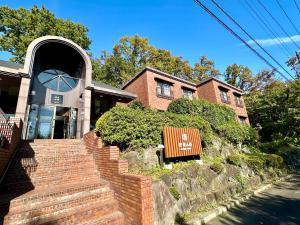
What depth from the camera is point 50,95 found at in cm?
1214

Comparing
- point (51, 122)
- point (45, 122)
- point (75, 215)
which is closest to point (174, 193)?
point (75, 215)

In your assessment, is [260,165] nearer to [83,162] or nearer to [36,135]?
[83,162]

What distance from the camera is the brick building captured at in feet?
53.2

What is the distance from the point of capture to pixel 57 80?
1291 cm

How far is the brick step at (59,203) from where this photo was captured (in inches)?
169

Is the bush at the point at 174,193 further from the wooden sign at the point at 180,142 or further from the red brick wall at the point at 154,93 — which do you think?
the red brick wall at the point at 154,93

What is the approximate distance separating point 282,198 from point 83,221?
838 cm

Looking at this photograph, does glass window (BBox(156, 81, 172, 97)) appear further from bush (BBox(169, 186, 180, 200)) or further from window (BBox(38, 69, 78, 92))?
bush (BBox(169, 186, 180, 200))

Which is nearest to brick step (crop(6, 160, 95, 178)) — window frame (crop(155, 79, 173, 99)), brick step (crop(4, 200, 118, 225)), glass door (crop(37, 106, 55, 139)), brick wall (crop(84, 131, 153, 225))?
brick wall (crop(84, 131, 153, 225))

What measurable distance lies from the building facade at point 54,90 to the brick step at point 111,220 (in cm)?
654

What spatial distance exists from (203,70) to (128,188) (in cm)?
3500

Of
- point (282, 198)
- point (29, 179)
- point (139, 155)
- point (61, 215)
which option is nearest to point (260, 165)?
point (282, 198)

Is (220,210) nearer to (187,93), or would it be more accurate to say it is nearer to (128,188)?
(128,188)

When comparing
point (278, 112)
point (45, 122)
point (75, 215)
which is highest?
point (278, 112)
